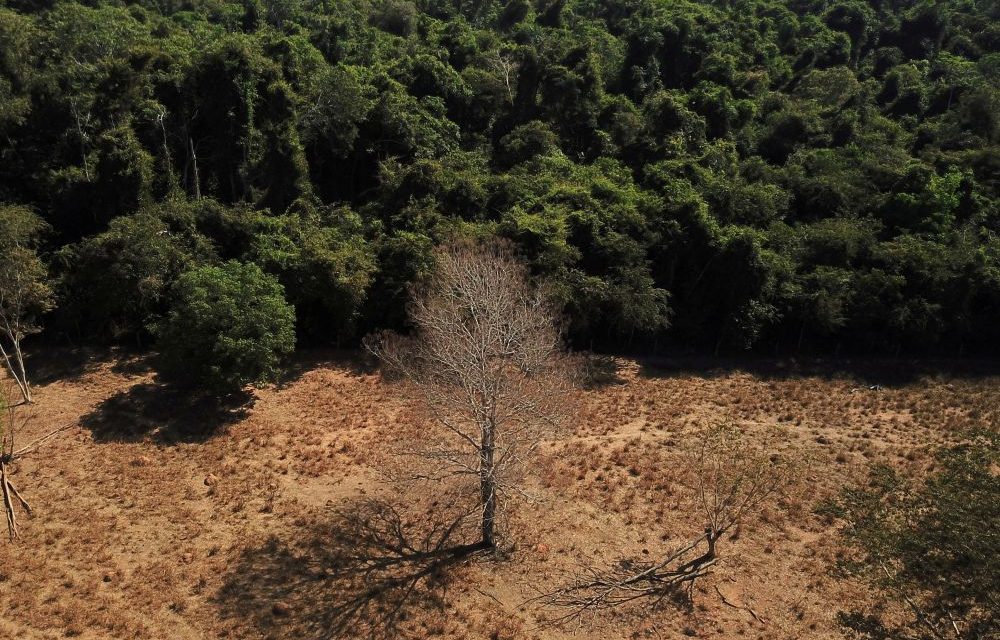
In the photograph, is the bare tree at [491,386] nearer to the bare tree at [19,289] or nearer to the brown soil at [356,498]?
the brown soil at [356,498]

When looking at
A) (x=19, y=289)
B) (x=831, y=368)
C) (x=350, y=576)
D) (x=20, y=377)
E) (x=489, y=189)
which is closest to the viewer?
(x=350, y=576)

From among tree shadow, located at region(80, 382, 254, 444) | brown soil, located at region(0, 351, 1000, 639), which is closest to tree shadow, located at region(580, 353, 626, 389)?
brown soil, located at region(0, 351, 1000, 639)

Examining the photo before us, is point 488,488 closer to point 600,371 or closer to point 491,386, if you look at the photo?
point 491,386

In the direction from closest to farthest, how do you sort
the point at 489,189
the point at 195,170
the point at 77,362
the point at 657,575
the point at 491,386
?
1. the point at 491,386
2. the point at 657,575
3. the point at 77,362
4. the point at 195,170
5. the point at 489,189

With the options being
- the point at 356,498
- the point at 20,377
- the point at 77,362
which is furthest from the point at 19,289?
the point at 356,498

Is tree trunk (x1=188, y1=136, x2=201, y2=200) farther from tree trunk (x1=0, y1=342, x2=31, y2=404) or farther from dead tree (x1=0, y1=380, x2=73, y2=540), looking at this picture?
dead tree (x1=0, y1=380, x2=73, y2=540)

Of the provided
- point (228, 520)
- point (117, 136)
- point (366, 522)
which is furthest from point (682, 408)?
point (117, 136)

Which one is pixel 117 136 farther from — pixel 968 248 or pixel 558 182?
pixel 968 248
